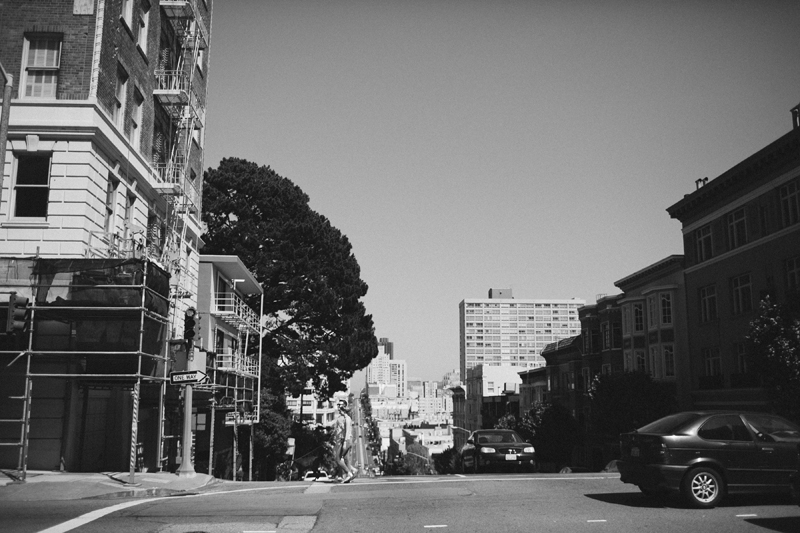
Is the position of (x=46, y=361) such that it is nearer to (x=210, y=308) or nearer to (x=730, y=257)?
(x=210, y=308)

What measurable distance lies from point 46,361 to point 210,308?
14423 millimetres

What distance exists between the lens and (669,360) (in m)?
43.9

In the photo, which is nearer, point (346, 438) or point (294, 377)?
point (346, 438)

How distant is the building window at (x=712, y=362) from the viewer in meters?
38.1

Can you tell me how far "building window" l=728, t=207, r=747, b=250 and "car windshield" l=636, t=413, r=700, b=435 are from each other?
27534 mm

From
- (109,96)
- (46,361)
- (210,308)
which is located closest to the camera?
(46,361)

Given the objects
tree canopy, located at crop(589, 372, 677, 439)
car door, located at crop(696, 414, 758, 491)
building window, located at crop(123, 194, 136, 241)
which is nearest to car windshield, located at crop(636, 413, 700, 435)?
car door, located at crop(696, 414, 758, 491)

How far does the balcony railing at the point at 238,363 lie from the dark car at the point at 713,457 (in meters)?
23.2

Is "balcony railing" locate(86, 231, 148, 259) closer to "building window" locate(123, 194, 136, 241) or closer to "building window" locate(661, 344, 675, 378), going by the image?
"building window" locate(123, 194, 136, 241)

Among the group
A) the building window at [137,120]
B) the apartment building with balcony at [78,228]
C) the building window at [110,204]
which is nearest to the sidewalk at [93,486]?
the apartment building with balcony at [78,228]

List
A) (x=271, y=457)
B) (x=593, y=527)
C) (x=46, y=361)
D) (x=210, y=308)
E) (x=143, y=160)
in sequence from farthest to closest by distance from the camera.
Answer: (x=271, y=457)
(x=210, y=308)
(x=143, y=160)
(x=46, y=361)
(x=593, y=527)

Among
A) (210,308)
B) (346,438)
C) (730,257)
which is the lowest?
(346,438)

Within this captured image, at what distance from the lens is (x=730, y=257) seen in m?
37.2

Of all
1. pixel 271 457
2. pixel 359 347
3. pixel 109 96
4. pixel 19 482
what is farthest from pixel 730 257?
pixel 19 482
